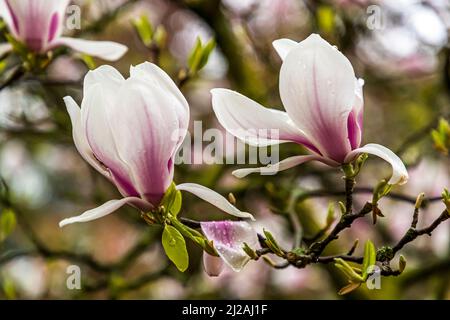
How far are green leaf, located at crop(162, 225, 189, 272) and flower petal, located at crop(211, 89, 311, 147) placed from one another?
0.43ft

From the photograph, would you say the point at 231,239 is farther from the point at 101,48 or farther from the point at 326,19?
the point at 326,19

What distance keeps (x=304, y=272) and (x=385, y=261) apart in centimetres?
201

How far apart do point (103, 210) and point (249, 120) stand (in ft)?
0.63

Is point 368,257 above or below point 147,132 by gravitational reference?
below

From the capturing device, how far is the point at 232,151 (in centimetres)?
194

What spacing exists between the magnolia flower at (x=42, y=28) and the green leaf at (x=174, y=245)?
352mm

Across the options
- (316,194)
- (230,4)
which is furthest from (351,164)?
(230,4)

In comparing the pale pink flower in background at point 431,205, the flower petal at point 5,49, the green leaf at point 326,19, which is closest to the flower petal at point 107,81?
the flower petal at point 5,49

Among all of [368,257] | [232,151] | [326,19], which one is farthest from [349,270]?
[232,151]

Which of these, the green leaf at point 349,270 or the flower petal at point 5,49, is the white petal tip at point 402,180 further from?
the flower petal at point 5,49

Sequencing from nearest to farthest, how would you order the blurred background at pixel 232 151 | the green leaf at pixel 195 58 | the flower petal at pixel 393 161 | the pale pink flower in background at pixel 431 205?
the flower petal at pixel 393 161
the green leaf at pixel 195 58
the blurred background at pixel 232 151
the pale pink flower in background at pixel 431 205

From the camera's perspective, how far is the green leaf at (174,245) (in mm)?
789

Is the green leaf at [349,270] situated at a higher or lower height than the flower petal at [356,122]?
lower

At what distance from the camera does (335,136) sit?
81 cm
